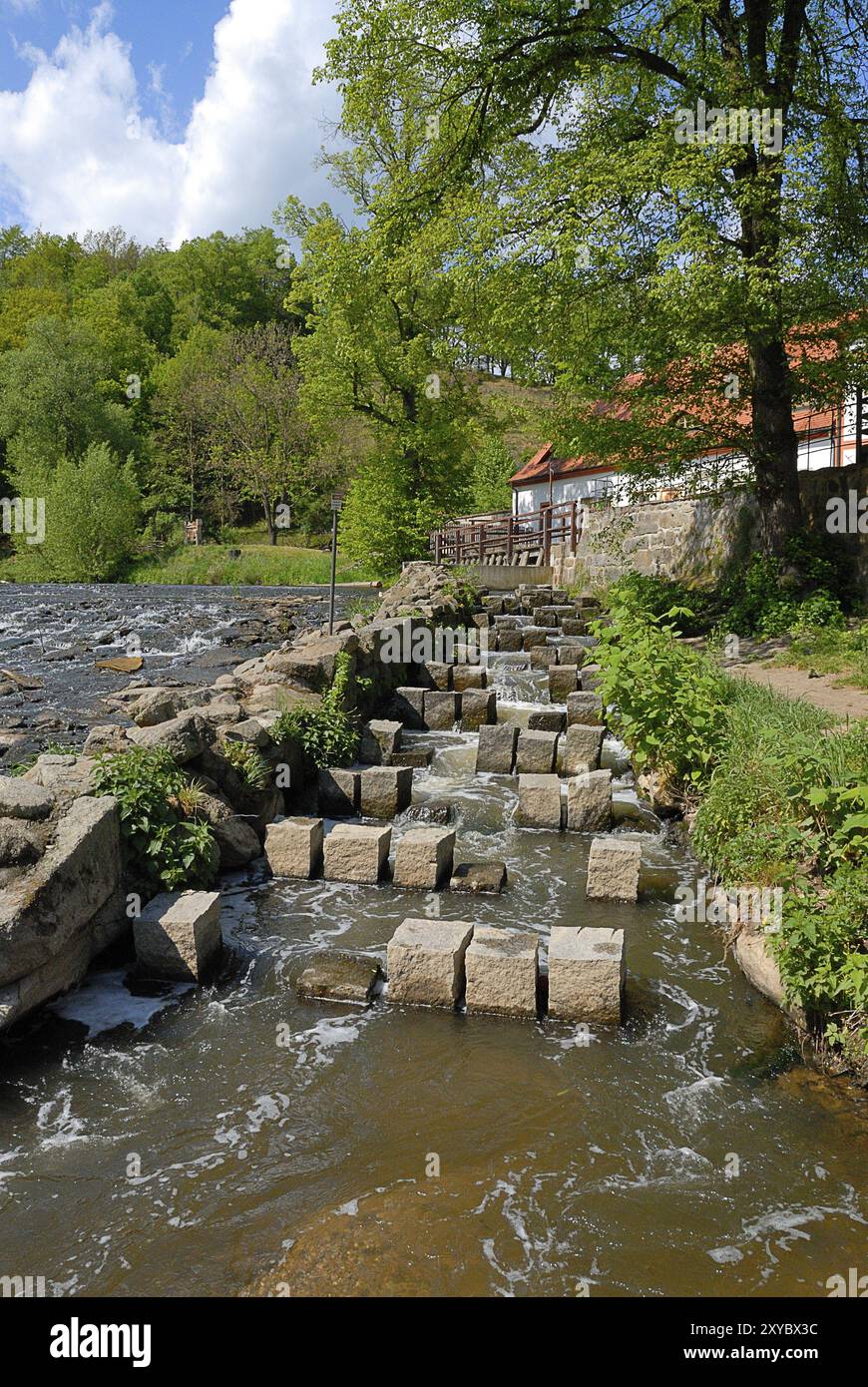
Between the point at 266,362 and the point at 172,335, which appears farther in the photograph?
the point at 172,335

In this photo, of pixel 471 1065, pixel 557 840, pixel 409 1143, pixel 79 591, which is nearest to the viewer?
pixel 409 1143

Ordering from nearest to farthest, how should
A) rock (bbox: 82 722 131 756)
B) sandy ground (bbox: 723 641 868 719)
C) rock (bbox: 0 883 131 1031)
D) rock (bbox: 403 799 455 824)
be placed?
rock (bbox: 0 883 131 1031) < rock (bbox: 82 722 131 756) < rock (bbox: 403 799 455 824) < sandy ground (bbox: 723 641 868 719)

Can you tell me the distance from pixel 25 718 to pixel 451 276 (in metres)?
9.11

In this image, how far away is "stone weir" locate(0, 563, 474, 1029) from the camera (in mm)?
5145

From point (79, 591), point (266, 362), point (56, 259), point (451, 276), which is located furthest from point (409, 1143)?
point (56, 259)

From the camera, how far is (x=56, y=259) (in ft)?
242

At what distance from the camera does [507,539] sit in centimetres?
2725

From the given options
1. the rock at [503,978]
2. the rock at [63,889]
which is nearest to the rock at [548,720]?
the rock at [503,978]

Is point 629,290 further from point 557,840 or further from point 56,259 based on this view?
point 56,259

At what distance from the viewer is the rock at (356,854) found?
24.0 ft

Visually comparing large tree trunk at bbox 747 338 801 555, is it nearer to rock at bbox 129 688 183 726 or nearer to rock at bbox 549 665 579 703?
rock at bbox 549 665 579 703

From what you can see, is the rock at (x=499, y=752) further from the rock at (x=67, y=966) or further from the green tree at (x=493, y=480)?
the green tree at (x=493, y=480)

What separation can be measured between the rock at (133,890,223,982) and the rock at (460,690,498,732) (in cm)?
689

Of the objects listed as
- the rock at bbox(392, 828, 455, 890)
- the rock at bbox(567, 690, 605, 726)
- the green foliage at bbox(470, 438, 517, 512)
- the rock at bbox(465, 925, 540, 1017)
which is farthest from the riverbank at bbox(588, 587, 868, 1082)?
the green foliage at bbox(470, 438, 517, 512)
